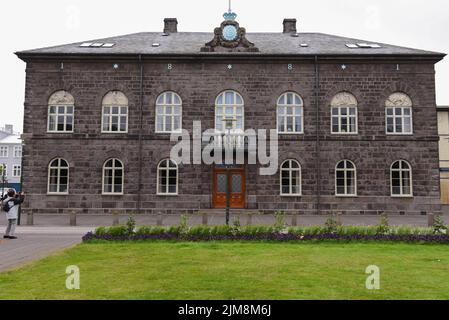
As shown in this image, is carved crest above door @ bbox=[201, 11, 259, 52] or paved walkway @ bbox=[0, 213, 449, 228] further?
carved crest above door @ bbox=[201, 11, 259, 52]

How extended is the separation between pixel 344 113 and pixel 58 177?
59.5ft

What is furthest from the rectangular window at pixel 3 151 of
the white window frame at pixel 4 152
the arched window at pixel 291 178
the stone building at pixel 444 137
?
the stone building at pixel 444 137

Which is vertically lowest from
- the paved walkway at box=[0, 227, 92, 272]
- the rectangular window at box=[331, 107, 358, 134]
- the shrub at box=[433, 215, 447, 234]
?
the paved walkway at box=[0, 227, 92, 272]

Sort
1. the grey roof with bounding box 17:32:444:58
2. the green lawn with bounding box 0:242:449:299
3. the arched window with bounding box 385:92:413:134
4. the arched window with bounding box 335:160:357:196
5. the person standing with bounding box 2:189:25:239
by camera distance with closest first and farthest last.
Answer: the green lawn with bounding box 0:242:449:299
the person standing with bounding box 2:189:25:239
the arched window with bounding box 335:160:357:196
the arched window with bounding box 385:92:413:134
the grey roof with bounding box 17:32:444:58

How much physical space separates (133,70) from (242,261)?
18087mm

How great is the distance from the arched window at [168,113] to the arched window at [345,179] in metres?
10.2

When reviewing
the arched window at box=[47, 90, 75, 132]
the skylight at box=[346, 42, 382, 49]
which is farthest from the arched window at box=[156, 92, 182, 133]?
the skylight at box=[346, 42, 382, 49]

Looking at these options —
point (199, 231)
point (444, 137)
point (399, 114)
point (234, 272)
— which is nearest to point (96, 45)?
point (199, 231)

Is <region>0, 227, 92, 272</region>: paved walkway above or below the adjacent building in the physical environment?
below

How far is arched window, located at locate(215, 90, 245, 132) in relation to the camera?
22.7 metres

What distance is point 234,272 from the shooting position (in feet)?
22.6

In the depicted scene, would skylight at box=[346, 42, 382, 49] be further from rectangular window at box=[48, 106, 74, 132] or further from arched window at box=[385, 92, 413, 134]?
rectangular window at box=[48, 106, 74, 132]

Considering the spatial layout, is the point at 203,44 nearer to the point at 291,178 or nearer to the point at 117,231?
the point at 291,178

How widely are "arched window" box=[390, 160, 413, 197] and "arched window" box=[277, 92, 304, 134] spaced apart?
6.16 m
